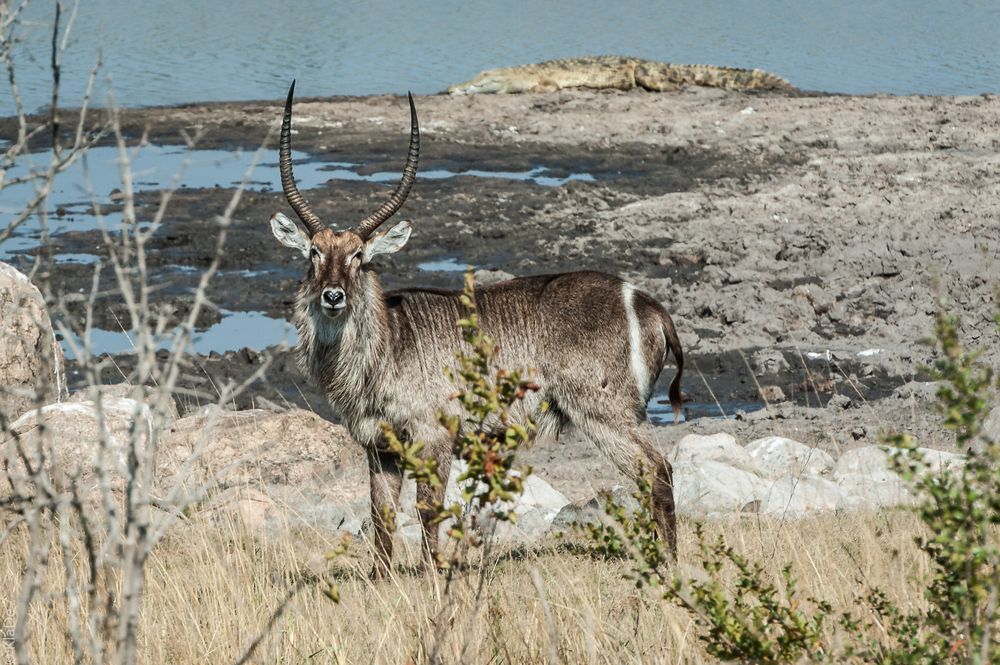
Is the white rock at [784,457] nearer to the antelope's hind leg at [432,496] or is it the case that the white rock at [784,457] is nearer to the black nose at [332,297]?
the antelope's hind leg at [432,496]

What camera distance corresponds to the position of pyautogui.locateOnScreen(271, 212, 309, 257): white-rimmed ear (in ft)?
19.0

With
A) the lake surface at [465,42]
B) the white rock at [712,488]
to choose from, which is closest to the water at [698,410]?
the white rock at [712,488]

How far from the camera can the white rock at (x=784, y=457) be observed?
7.20 metres

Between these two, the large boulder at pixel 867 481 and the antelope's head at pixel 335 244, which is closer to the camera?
the antelope's head at pixel 335 244

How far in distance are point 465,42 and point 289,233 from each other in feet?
91.2

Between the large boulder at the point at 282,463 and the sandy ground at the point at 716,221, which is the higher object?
the sandy ground at the point at 716,221

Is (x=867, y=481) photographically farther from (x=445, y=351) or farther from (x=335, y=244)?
(x=335, y=244)

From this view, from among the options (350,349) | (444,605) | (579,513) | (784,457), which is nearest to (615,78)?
(784,457)

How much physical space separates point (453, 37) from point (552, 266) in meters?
22.8

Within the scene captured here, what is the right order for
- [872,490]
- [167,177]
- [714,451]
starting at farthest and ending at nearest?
1. [167,177]
2. [714,451]
3. [872,490]

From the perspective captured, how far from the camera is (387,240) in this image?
19.4 ft

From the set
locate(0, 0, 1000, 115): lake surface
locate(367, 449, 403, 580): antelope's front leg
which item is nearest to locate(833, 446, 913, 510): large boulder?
locate(367, 449, 403, 580): antelope's front leg

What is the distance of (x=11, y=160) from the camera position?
132 inches

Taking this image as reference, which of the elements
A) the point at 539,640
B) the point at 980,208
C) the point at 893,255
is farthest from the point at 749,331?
the point at 539,640
